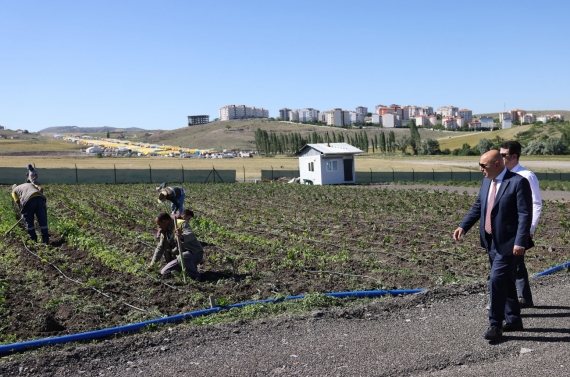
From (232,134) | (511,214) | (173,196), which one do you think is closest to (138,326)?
(511,214)

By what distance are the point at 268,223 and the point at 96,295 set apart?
8.91 meters

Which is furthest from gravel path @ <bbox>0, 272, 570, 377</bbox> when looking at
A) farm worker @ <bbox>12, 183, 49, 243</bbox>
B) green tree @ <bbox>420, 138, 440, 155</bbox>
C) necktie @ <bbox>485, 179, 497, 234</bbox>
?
green tree @ <bbox>420, 138, 440, 155</bbox>

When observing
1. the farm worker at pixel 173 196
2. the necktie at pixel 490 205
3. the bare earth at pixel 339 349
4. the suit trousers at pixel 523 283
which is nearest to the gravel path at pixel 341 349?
the bare earth at pixel 339 349

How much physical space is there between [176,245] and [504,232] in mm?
5394

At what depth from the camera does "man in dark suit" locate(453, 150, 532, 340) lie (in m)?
5.60

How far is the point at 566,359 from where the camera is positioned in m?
4.96

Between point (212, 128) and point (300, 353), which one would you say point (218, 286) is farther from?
point (212, 128)

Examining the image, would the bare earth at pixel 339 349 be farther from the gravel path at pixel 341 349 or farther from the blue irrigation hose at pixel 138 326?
the blue irrigation hose at pixel 138 326

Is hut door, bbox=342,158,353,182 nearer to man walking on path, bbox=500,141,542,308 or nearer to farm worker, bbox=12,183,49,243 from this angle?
farm worker, bbox=12,183,49,243

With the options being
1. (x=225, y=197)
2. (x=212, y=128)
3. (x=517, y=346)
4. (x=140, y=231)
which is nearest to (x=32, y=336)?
(x=517, y=346)

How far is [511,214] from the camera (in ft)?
18.8

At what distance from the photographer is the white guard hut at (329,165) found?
40.5m

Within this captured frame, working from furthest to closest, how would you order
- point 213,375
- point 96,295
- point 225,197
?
point 225,197, point 96,295, point 213,375

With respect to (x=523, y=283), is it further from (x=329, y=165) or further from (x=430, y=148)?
(x=430, y=148)
